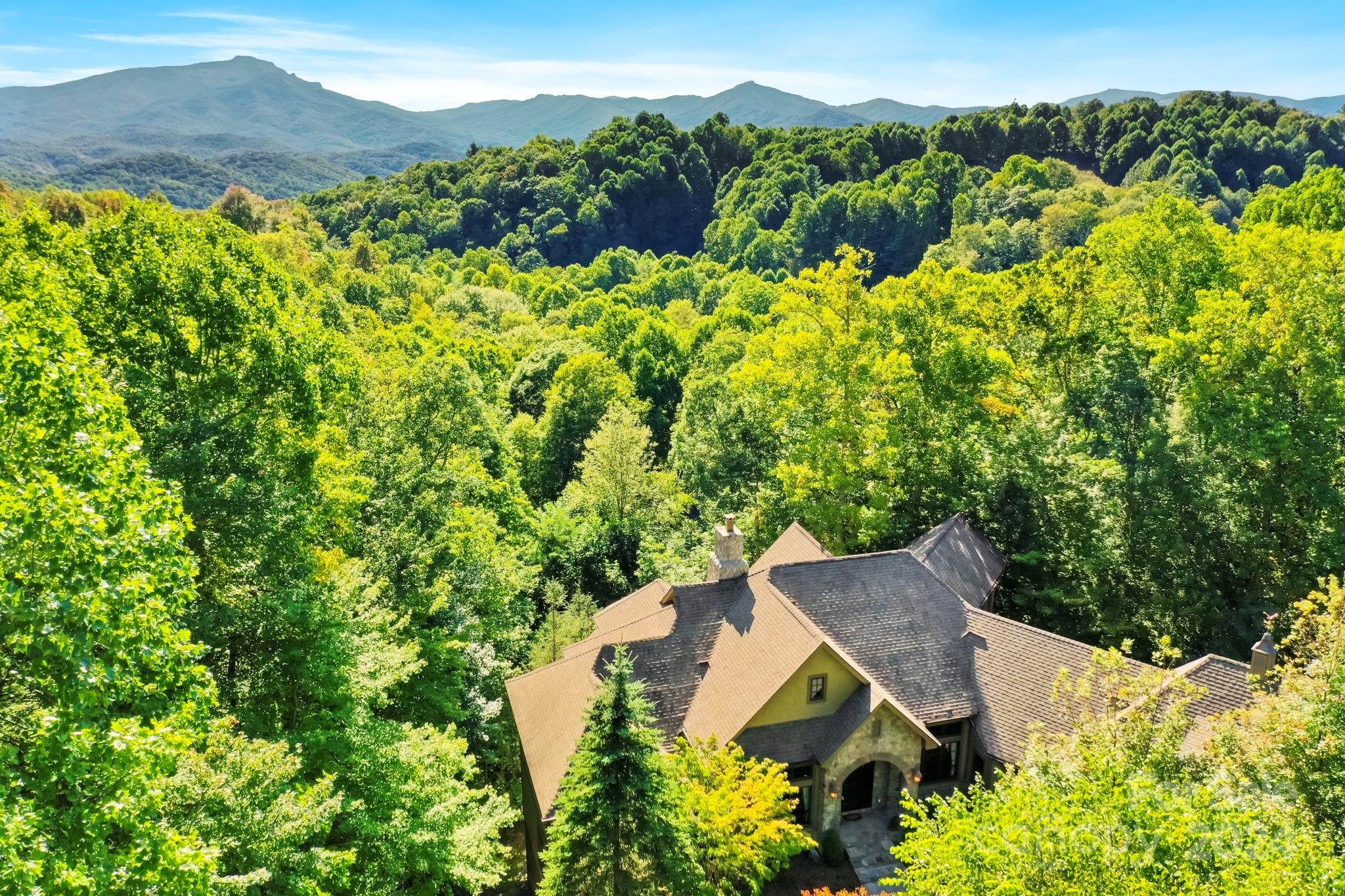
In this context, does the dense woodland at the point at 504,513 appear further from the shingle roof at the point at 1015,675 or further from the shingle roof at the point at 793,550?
the shingle roof at the point at 793,550

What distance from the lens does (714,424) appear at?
42219 millimetres

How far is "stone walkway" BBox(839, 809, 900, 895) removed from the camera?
21844mm

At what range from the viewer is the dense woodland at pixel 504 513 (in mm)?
10656

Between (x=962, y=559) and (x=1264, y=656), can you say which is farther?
(x=962, y=559)

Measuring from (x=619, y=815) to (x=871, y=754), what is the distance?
9.33 m

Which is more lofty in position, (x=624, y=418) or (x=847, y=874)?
(x=624, y=418)

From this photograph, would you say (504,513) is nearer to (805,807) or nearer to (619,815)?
(805,807)

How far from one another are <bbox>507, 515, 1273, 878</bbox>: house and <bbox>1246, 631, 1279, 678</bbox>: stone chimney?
1.18m

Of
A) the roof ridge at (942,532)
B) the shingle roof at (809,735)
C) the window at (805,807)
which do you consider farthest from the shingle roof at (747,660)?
the roof ridge at (942,532)

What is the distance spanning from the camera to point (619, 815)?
16672 millimetres

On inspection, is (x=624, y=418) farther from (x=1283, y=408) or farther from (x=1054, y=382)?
(x=1283, y=408)

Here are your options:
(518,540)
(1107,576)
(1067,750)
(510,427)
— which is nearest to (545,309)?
(510,427)

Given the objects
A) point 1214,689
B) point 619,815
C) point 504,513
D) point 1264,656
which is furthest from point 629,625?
point 1264,656

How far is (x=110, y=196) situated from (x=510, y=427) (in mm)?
32218
